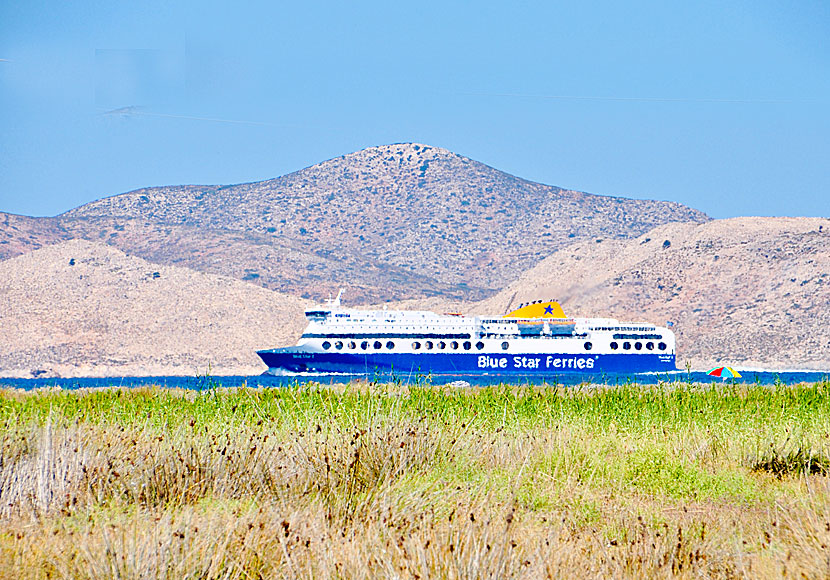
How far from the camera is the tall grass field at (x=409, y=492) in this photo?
7898 mm

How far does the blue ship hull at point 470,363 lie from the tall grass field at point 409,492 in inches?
2173

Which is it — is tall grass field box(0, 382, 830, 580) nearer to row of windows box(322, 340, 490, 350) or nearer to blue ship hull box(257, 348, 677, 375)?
blue ship hull box(257, 348, 677, 375)

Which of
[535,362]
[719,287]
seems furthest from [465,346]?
[719,287]

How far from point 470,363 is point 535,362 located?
4977 millimetres

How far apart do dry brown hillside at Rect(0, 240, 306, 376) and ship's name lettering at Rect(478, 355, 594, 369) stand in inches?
1786

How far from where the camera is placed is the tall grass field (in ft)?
25.9

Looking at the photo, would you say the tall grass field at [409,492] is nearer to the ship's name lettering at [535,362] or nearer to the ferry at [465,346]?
the ferry at [465,346]

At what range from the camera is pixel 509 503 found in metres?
9.80

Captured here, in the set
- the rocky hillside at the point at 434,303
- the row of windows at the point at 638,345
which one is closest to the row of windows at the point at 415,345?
the row of windows at the point at 638,345

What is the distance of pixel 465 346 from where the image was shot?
7500 cm

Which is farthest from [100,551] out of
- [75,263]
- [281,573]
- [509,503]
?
[75,263]

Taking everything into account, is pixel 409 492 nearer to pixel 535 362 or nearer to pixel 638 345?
pixel 535 362

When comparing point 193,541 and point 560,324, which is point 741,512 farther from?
point 560,324

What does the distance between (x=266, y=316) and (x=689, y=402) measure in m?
115
